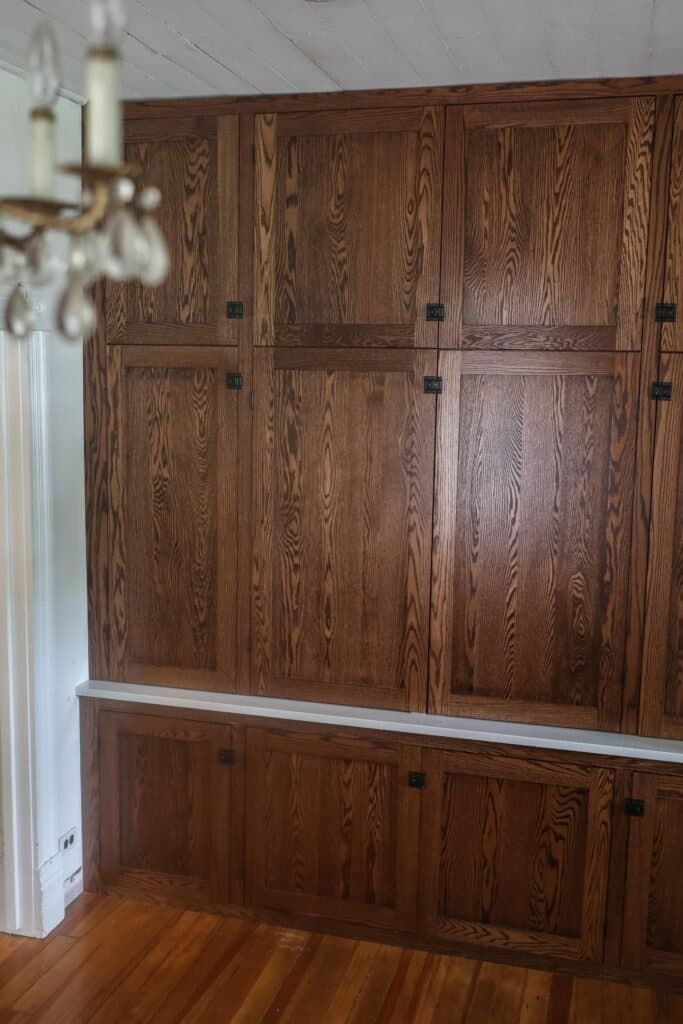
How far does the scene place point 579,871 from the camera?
2.88 m

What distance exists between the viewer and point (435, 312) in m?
2.83

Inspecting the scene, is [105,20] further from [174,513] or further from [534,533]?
[174,513]

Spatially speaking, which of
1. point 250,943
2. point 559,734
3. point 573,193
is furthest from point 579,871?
point 573,193

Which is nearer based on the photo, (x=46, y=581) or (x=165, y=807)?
(x=46, y=581)

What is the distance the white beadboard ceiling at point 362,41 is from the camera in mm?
2146

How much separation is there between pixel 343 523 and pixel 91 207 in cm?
200

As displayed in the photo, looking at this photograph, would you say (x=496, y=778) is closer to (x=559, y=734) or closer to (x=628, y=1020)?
(x=559, y=734)

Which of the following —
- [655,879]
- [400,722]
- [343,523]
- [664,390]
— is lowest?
[655,879]

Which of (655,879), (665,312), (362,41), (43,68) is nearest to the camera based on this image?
(43,68)

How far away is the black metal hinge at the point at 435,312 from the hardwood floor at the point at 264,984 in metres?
1.86

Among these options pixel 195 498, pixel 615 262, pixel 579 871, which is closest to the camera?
pixel 615 262

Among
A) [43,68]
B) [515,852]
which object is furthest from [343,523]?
[43,68]

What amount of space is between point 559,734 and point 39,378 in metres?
1.80

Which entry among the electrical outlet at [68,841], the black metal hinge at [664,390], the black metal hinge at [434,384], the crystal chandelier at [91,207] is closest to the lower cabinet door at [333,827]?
the electrical outlet at [68,841]
